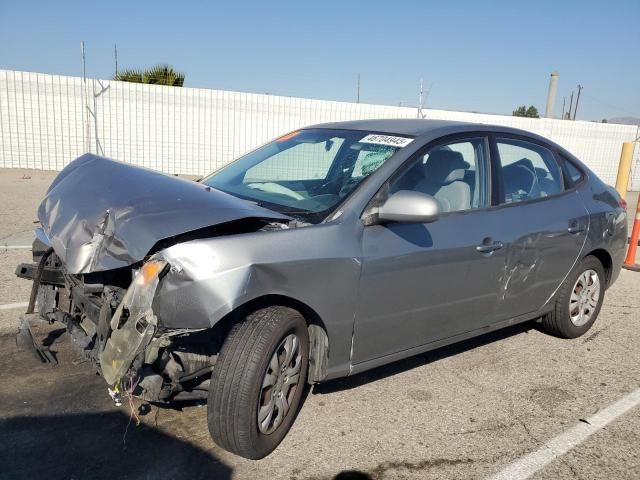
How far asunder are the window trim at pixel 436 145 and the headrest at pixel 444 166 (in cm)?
8

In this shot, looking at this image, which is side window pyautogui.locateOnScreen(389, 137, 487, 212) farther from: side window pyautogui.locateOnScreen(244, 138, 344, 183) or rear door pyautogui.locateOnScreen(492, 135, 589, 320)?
side window pyautogui.locateOnScreen(244, 138, 344, 183)

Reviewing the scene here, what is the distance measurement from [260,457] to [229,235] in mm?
1114

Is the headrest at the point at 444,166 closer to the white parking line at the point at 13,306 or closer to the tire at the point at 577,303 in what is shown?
the tire at the point at 577,303

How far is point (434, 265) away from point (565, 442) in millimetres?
1204

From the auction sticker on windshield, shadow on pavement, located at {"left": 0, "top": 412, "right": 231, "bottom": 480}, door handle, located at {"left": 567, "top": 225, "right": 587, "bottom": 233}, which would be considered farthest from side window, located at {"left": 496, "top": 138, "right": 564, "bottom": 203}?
shadow on pavement, located at {"left": 0, "top": 412, "right": 231, "bottom": 480}

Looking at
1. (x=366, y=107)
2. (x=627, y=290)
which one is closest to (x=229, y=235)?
(x=627, y=290)

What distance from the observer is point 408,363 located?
13.5 ft

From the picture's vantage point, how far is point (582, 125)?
2025 centimetres

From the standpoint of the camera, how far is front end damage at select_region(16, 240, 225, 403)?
8.23ft

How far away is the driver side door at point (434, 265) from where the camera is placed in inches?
123

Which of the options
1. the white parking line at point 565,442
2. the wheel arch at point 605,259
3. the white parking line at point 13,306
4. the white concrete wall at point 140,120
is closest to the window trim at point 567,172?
the wheel arch at point 605,259

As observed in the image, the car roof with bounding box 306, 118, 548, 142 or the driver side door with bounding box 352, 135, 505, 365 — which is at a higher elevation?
the car roof with bounding box 306, 118, 548, 142

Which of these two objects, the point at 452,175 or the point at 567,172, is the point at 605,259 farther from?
the point at 452,175

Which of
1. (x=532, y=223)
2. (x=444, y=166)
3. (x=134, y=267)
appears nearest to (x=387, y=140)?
(x=444, y=166)
